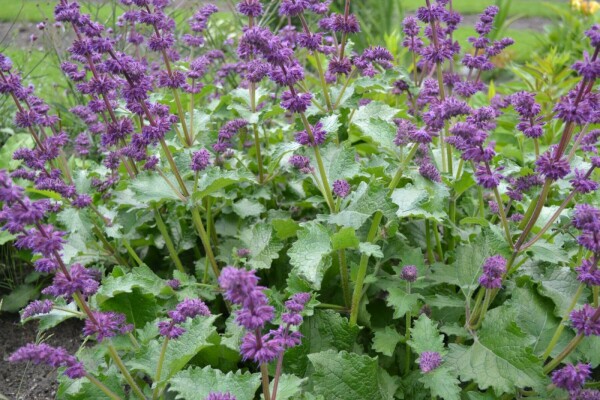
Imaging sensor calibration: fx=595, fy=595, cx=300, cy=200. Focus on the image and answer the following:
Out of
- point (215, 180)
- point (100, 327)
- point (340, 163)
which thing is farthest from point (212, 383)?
point (340, 163)

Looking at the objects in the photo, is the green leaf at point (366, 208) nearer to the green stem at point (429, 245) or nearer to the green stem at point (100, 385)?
the green stem at point (429, 245)

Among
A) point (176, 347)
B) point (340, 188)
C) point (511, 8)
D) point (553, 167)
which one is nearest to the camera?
point (553, 167)

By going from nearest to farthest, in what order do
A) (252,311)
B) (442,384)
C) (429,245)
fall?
(252,311) < (442,384) < (429,245)

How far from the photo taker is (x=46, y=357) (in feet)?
5.07

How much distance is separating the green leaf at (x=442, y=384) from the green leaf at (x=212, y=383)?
0.53m

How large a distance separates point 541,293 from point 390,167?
746mm

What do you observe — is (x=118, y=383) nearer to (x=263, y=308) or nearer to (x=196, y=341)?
(x=196, y=341)

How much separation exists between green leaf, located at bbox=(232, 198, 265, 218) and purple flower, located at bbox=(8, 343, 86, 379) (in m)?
1.16

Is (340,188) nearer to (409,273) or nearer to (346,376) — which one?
(409,273)

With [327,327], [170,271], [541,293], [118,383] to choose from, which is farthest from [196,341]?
[541,293]

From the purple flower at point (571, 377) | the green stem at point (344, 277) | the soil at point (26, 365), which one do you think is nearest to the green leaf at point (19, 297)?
the soil at point (26, 365)

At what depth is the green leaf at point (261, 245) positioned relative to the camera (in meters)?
2.31

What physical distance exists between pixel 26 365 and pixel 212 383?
4.30 ft

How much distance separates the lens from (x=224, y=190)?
270cm
